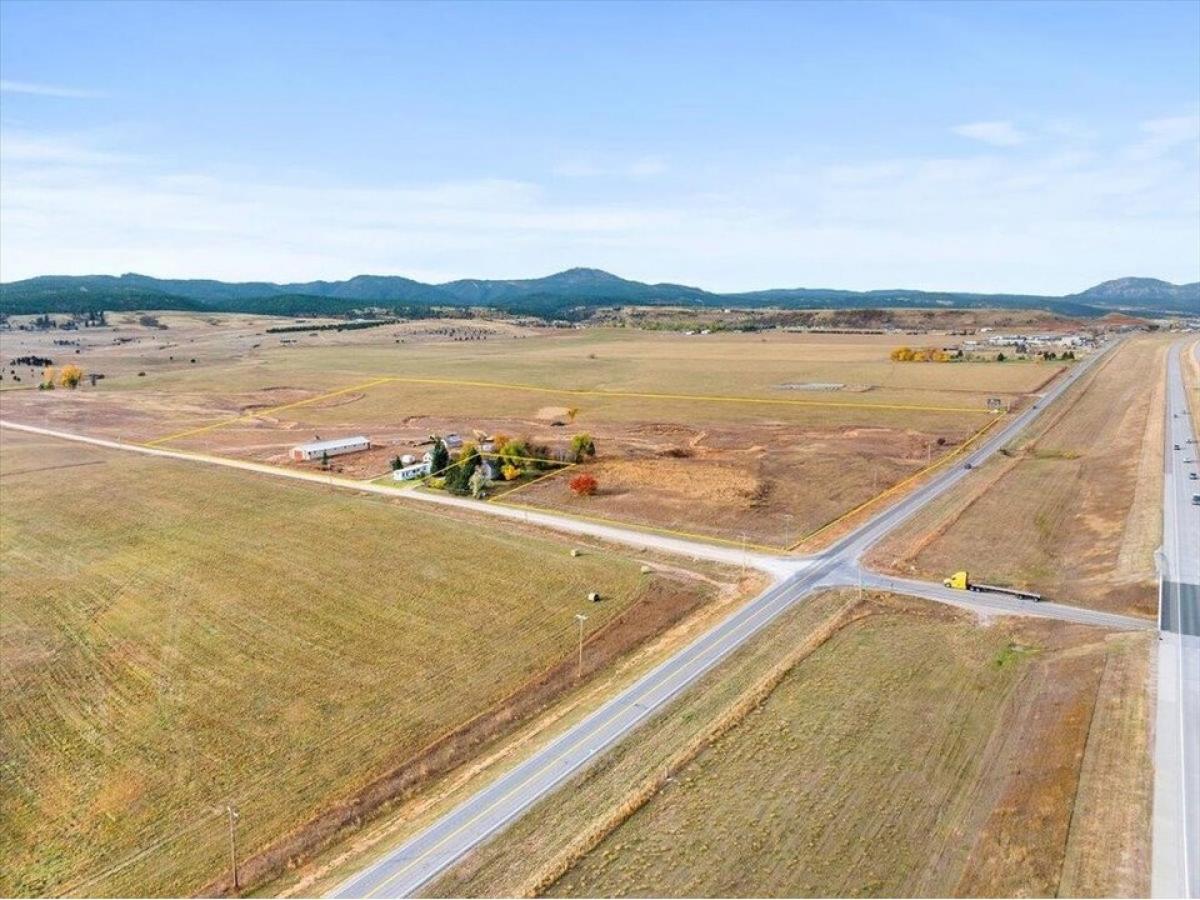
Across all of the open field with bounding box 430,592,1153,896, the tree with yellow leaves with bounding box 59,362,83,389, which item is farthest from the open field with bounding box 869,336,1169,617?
the tree with yellow leaves with bounding box 59,362,83,389

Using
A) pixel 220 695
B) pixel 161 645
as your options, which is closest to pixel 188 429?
pixel 161 645

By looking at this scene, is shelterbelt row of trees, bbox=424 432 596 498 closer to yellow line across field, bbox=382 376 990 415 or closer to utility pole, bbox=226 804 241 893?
utility pole, bbox=226 804 241 893

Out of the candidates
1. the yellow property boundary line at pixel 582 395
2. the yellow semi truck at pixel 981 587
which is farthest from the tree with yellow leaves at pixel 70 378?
the yellow semi truck at pixel 981 587

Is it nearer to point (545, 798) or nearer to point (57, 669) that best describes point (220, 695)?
point (57, 669)

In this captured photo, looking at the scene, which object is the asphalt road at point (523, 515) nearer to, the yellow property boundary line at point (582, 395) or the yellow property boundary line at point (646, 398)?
the yellow property boundary line at point (646, 398)

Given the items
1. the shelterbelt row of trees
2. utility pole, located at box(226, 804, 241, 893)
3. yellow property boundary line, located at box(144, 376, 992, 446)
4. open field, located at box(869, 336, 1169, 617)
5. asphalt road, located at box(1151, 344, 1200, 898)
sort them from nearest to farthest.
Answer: asphalt road, located at box(1151, 344, 1200, 898)
utility pole, located at box(226, 804, 241, 893)
open field, located at box(869, 336, 1169, 617)
the shelterbelt row of trees
yellow property boundary line, located at box(144, 376, 992, 446)

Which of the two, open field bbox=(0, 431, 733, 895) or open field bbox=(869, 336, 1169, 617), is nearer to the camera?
open field bbox=(0, 431, 733, 895)
